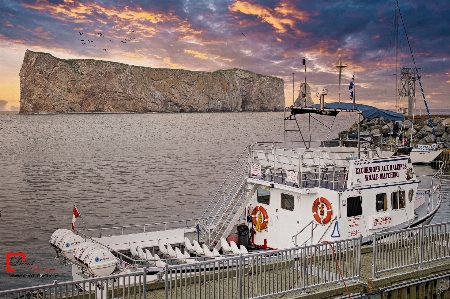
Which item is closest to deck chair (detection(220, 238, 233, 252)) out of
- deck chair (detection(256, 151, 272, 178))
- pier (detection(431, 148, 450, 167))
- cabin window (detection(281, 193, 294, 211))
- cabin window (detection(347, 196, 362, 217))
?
cabin window (detection(281, 193, 294, 211))

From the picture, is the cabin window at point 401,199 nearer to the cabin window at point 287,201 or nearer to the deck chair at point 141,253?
the cabin window at point 287,201

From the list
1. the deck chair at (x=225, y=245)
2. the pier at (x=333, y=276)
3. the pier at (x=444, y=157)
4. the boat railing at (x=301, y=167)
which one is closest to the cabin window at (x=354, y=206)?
the boat railing at (x=301, y=167)

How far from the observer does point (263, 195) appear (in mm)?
19266

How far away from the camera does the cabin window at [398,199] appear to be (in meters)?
18.6

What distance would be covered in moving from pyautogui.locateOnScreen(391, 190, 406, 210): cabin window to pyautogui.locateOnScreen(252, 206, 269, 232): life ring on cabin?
15.9 ft

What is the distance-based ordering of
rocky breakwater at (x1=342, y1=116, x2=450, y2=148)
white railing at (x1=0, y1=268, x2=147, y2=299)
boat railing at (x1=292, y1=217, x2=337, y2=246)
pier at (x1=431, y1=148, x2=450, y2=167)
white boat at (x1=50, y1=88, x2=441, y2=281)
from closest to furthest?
white railing at (x1=0, y1=268, x2=147, y2=299) < boat railing at (x1=292, y1=217, x2=337, y2=246) < white boat at (x1=50, y1=88, x2=441, y2=281) < pier at (x1=431, y1=148, x2=450, y2=167) < rocky breakwater at (x1=342, y1=116, x2=450, y2=148)

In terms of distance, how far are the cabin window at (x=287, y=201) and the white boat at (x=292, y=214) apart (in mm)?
37

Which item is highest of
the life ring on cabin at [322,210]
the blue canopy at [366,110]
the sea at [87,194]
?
the blue canopy at [366,110]

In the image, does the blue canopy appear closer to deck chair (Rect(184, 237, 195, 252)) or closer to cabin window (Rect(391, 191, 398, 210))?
cabin window (Rect(391, 191, 398, 210))

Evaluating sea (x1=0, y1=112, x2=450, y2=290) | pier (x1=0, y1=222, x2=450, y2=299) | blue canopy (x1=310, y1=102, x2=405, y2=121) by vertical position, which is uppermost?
blue canopy (x1=310, y1=102, x2=405, y2=121)

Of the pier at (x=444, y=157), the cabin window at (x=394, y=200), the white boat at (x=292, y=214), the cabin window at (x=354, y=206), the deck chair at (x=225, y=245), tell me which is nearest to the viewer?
the white boat at (x=292, y=214)

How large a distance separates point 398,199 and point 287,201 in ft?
14.2

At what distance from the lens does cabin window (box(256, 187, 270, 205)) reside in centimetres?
1911

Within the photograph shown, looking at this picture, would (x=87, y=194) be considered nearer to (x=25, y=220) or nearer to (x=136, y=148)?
(x=25, y=220)
